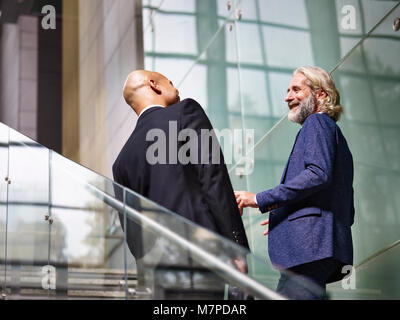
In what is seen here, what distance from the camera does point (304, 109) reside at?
4.58 meters

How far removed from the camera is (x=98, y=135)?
1534 centimetres

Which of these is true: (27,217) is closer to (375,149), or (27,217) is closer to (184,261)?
(184,261)

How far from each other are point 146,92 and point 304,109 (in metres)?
0.94

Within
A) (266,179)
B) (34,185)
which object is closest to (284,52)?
(266,179)

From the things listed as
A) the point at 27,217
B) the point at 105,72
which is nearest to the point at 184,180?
the point at 27,217

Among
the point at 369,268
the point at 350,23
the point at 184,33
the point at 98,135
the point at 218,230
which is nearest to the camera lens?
the point at 218,230

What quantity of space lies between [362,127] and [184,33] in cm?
468

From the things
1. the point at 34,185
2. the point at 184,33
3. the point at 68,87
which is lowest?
the point at 34,185

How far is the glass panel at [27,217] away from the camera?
4332mm

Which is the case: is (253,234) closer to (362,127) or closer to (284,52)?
Answer: (284,52)

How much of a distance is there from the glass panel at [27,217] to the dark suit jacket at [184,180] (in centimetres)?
58

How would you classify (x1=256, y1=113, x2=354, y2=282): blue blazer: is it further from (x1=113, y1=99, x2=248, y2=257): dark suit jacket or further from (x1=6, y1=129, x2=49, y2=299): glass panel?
(x1=6, y1=129, x2=49, y2=299): glass panel

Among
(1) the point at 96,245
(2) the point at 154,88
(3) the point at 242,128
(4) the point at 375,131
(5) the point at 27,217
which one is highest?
(3) the point at 242,128
